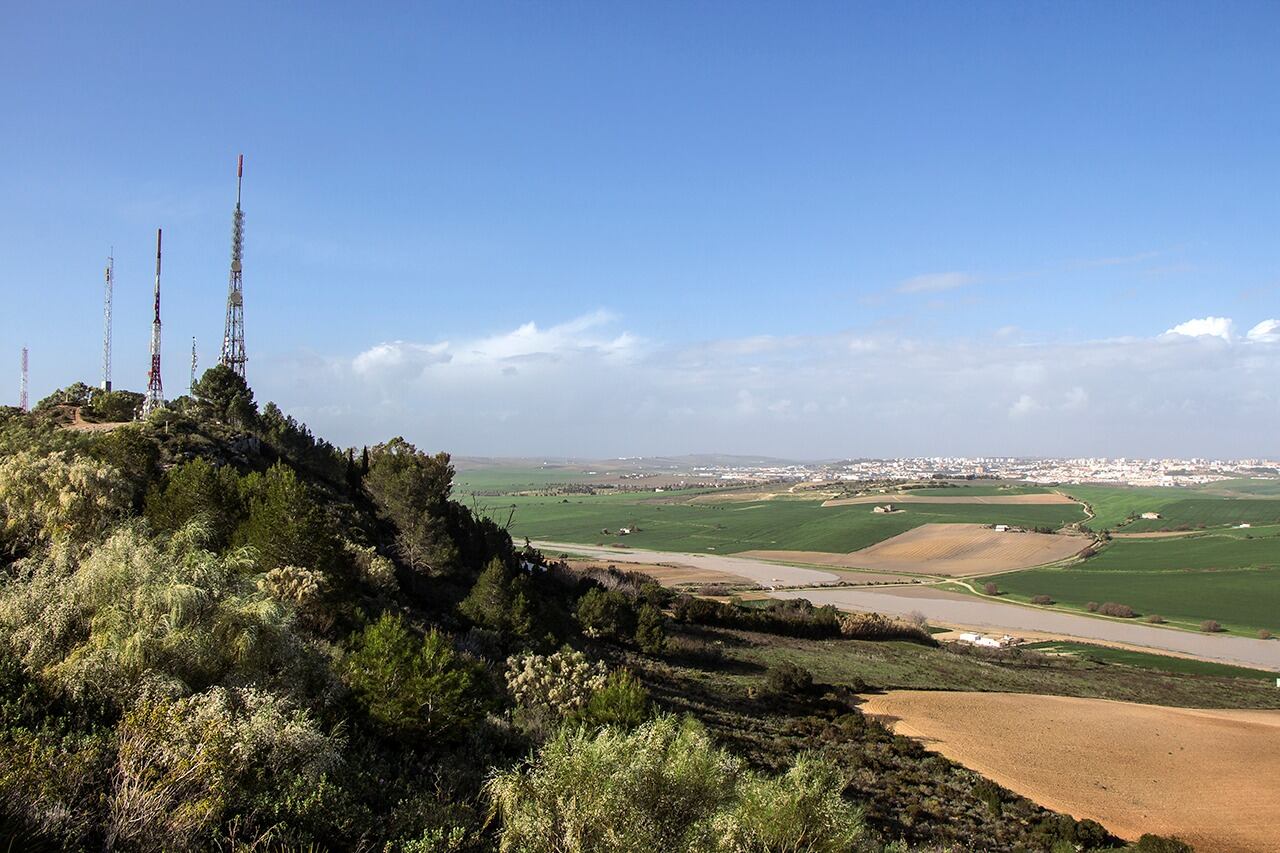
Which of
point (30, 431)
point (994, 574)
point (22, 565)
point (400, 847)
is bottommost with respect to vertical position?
point (994, 574)

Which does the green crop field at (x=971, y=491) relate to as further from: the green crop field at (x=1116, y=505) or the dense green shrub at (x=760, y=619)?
the dense green shrub at (x=760, y=619)

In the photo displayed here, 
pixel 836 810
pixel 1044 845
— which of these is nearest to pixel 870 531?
pixel 1044 845

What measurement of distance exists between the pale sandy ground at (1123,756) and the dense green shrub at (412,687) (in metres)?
17.9

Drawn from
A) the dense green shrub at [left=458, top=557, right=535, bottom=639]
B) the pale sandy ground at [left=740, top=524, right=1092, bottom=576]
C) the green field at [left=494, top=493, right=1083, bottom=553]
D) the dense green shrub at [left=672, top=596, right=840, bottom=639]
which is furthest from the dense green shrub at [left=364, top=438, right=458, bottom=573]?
the green field at [left=494, top=493, right=1083, bottom=553]

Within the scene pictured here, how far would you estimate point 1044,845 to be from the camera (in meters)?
19.0

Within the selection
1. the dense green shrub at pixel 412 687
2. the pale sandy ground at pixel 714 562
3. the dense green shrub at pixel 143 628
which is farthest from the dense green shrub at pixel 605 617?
the pale sandy ground at pixel 714 562

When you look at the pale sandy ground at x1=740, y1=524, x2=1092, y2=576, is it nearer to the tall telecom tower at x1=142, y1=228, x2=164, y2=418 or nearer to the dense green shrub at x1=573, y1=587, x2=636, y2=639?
the dense green shrub at x1=573, y1=587, x2=636, y2=639

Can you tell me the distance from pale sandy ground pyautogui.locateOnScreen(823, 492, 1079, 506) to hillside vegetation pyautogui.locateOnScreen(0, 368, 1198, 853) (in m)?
131

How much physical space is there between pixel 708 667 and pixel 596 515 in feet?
407

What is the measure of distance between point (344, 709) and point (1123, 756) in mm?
27255

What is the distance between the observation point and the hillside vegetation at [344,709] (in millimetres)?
9641

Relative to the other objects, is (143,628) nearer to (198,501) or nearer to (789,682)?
(198,501)

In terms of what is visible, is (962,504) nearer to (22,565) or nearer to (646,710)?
(646,710)

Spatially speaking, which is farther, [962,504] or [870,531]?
[962,504]
